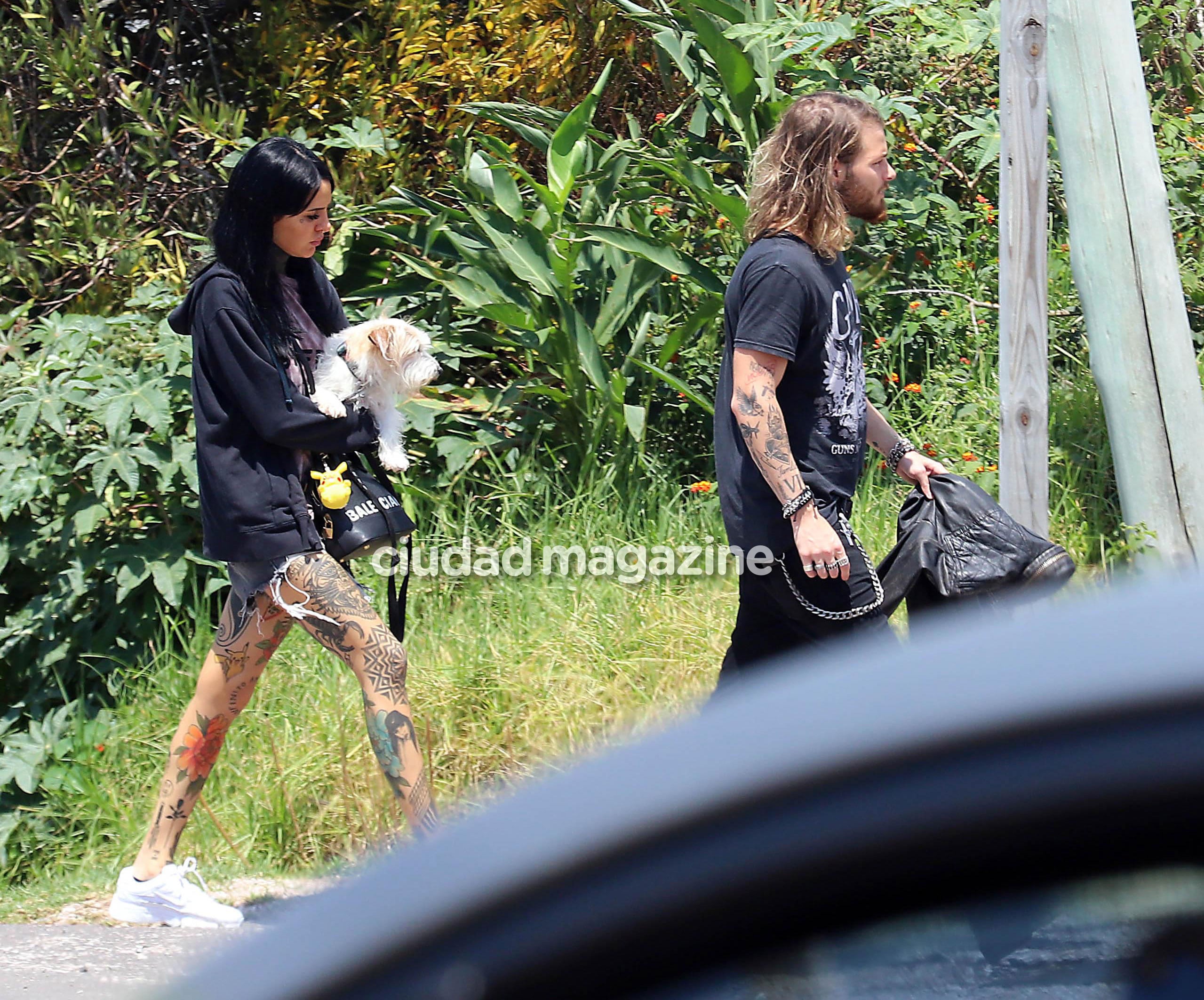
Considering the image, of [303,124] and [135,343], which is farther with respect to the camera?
[303,124]

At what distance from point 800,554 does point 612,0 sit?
3.55m

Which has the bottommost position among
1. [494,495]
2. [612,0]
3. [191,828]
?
[191,828]

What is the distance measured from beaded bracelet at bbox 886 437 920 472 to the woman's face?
1.48 meters

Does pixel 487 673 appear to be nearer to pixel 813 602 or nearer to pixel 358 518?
pixel 358 518

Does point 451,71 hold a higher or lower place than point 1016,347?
higher

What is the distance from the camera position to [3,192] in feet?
19.6

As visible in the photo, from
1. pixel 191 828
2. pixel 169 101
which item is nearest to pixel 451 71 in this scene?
pixel 169 101

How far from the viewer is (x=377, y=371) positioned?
10.7 feet

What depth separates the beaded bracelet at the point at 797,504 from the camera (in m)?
2.85

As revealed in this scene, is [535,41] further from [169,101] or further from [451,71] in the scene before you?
[169,101]

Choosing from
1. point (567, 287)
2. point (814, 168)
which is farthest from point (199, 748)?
point (567, 287)

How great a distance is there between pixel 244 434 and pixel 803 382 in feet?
4.30

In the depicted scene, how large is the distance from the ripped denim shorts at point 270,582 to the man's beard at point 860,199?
56.7 inches

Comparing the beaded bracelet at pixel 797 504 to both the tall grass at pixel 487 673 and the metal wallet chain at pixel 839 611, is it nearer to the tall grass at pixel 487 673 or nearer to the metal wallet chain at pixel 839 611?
the metal wallet chain at pixel 839 611
